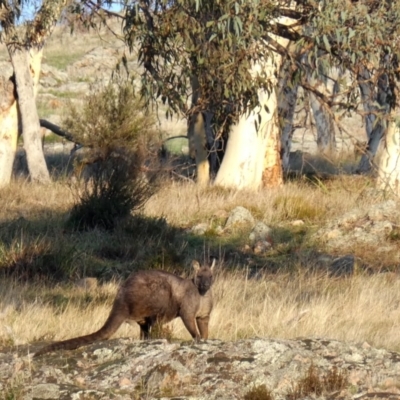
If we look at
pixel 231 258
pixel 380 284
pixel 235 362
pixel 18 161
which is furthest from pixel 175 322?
pixel 18 161

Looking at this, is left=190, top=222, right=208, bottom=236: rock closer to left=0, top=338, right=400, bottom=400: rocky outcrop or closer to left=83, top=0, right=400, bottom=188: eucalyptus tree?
left=83, top=0, right=400, bottom=188: eucalyptus tree

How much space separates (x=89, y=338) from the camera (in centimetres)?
654

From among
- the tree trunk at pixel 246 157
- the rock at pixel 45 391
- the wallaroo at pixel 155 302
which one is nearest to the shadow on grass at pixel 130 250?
the tree trunk at pixel 246 157

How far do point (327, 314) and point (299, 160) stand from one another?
55.8ft

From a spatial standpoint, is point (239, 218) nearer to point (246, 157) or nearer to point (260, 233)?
point (260, 233)

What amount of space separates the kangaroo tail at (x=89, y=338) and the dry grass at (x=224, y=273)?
66cm

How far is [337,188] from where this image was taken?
17703 mm

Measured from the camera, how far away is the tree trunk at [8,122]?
19312 mm

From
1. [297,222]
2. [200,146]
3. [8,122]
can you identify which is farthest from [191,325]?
[8,122]

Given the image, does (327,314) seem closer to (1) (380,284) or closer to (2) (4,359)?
(1) (380,284)

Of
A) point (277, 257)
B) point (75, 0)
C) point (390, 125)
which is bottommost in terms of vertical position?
point (277, 257)

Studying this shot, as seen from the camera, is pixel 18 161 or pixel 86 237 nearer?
pixel 86 237

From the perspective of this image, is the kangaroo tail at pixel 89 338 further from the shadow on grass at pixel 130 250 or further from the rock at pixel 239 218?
the rock at pixel 239 218

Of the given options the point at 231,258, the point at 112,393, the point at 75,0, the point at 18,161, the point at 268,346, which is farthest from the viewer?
the point at 18,161
